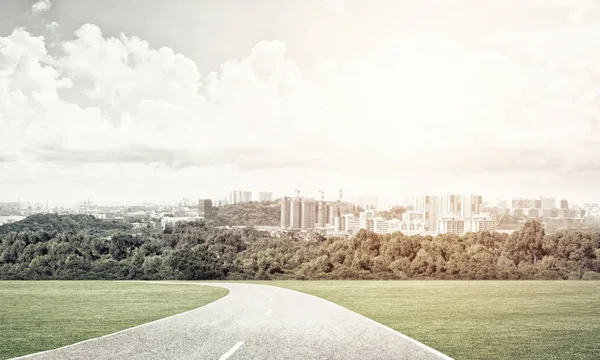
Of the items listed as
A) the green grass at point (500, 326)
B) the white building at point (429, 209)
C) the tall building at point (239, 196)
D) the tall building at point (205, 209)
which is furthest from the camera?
the tall building at point (239, 196)

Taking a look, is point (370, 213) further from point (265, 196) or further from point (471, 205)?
point (265, 196)

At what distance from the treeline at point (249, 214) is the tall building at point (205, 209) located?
608mm

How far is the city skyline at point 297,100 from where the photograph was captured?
39844 mm

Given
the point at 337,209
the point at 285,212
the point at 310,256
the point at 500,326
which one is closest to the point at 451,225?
the point at 337,209

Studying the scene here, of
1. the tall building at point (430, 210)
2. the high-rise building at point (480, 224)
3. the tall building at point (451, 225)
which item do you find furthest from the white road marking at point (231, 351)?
the tall building at point (430, 210)

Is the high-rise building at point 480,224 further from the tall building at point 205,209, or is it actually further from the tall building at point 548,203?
the tall building at point 205,209

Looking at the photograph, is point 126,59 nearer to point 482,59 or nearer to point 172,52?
point 172,52

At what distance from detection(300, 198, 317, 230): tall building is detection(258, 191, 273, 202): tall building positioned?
3493mm

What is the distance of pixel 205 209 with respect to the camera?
53.9 meters

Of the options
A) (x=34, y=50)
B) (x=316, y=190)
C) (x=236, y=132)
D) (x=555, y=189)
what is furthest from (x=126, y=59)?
(x=555, y=189)

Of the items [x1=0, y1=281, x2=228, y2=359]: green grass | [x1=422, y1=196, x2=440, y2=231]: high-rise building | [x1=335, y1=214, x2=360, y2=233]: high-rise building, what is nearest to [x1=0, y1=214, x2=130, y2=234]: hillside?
[x1=335, y1=214, x2=360, y2=233]: high-rise building

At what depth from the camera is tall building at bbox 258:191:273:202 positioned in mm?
57375

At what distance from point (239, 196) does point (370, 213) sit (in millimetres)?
14566

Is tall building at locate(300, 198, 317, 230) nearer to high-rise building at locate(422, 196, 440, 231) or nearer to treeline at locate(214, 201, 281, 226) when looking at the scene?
treeline at locate(214, 201, 281, 226)
